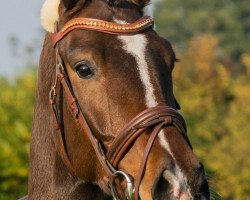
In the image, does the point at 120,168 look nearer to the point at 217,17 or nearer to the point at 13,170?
the point at 13,170

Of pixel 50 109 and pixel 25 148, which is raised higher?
pixel 50 109

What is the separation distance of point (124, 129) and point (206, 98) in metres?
37.0

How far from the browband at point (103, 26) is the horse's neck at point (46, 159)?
24 centimetres

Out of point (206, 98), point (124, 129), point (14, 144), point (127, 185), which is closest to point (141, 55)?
point (124, 129)

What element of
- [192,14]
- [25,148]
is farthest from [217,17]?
[25,148]

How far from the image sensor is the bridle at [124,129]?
430 cm

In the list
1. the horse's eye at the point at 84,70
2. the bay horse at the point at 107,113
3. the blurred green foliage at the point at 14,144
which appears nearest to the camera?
the bay horse at the point at 107,113

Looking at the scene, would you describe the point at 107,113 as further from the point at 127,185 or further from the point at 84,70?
the point at 127,185

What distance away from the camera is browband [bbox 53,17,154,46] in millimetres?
4637

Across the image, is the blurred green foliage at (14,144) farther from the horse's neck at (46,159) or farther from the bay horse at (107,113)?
the bay horse at (107,113)

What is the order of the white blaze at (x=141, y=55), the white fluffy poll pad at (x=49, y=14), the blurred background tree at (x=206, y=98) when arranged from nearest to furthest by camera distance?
the white blaze at (x=141, y=55) → the white fluffy poll pad at (x=49, y=14) → the blurred background tree at (x=206, y=98)

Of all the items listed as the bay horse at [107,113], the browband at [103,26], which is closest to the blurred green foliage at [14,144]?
the bay horse at [107,113]

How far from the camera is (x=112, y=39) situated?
15.1 ft

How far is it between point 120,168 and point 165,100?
0.46m
